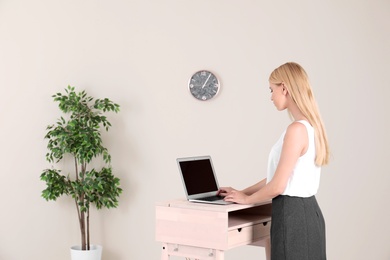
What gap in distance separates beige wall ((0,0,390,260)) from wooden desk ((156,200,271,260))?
2115 mm

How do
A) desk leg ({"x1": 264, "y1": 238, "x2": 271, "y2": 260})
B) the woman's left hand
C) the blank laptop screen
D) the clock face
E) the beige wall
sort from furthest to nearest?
the clock face < the beige wall < desk leg ({"x1": 264, "y1": 238, "x2": 271, "y2": 260}) < the blank laptop screen < the woman's left hand

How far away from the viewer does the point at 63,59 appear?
6312 mm

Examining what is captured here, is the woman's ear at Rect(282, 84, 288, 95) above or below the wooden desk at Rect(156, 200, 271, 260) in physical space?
above

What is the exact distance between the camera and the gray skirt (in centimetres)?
330

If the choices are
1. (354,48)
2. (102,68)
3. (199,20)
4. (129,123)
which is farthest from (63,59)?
(354,48)

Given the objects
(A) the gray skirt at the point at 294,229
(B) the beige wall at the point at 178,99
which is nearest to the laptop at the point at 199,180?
(A) the gray skirt at the point at 294,229

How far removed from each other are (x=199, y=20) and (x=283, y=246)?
10.0 feet

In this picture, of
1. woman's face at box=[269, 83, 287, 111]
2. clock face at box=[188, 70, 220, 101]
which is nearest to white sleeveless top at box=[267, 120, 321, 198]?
woman's face at box=[269, 83, 287, 111]

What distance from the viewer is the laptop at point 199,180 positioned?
3523mm

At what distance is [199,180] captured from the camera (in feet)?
11.9

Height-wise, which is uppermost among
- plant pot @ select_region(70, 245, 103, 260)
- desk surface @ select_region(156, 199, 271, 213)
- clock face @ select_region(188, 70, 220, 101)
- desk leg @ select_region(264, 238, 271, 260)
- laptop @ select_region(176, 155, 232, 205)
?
clock face @ select_region(188, 70, 220, 101)

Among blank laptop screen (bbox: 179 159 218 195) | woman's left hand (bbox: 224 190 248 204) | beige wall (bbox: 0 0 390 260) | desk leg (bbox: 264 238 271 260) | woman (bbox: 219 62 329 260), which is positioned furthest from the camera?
beige wall (bbox: 0 0 390 260)

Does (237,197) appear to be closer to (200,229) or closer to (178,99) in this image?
(200,229)

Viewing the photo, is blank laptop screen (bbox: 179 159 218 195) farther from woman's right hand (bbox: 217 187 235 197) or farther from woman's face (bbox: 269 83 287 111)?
woman's face (bbox: 269 83 287 111)
